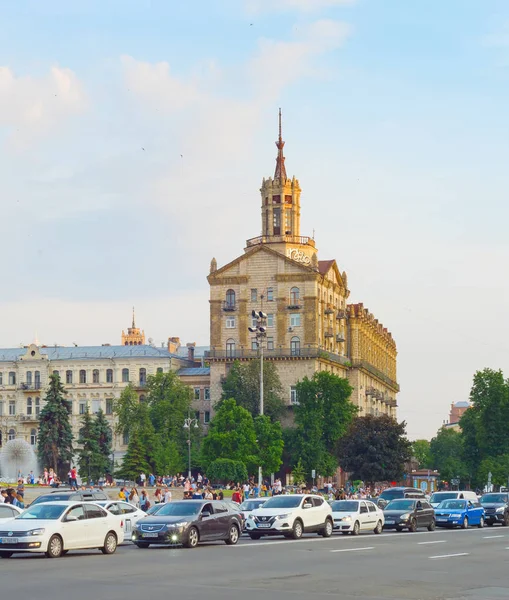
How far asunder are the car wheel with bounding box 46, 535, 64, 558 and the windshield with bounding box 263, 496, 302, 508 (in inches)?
457

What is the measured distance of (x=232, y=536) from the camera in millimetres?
36469

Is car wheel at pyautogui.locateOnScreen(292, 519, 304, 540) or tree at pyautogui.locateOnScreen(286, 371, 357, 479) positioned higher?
tree at pyautogui.locateOnScreen(286, 371, 357, 479)

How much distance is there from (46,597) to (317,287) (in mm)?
102171

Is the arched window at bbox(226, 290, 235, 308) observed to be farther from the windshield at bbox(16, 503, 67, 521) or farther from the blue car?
the windshield at bbox(16, 503, 67, 521)

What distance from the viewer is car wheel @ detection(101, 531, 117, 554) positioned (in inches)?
1244

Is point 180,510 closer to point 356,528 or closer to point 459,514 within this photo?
point 356,528

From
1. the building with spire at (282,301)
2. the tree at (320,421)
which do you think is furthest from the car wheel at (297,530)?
the building with spire at (282,301)

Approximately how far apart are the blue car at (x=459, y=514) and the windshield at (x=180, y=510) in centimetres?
1764

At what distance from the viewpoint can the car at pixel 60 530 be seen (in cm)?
2911

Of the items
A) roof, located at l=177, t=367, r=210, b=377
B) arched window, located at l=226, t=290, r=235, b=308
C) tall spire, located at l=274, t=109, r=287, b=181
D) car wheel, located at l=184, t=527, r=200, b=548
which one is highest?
tall spire, located at l=274, t=109, r=287, b=181

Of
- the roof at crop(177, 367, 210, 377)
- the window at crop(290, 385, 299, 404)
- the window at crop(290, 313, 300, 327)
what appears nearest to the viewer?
the window at crop(290, 385, 299, 404)

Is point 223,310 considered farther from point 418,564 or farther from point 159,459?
point 418,564

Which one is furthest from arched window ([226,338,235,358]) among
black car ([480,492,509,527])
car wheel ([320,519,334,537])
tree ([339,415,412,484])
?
car wheel ([320,519,334,537])

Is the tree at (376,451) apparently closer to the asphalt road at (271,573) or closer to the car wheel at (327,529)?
the car wheel at (327,529)
